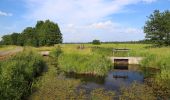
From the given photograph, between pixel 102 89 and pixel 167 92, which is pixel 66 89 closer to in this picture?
pixel 102 89

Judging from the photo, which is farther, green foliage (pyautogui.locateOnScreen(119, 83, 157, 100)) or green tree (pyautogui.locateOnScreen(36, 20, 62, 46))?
green tree (pyautogui.locateOnScreen(36, 20, 62, 46))

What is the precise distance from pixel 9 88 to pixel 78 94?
269 inches

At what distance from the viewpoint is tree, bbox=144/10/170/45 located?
200 feet

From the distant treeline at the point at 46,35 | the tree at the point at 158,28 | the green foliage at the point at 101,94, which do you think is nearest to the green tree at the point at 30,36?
the distant treeline at the point at 46,35

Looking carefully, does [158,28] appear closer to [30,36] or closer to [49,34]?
[49,34]

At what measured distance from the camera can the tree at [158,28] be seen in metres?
60.9

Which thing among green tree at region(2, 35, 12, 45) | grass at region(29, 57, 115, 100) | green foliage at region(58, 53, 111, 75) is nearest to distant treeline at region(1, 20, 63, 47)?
green tree at region(2, 35, 12, 45)

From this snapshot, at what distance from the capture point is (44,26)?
95.8 meters

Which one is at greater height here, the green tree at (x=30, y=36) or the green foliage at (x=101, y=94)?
the green tree at (x=30, y=36)

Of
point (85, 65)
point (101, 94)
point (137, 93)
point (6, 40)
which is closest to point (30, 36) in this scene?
point (6, 40)

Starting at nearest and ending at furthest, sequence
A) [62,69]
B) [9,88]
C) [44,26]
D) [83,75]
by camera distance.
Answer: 1. [9,88]
2. [83,75]
3. [62,69]
4. [44,26]

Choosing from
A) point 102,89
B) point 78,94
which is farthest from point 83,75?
point 78,94

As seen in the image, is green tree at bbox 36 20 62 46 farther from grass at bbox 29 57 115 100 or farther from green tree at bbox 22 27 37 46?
grass at bbox 29 57 115 100

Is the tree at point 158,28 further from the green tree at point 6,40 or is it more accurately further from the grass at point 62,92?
the green tree at point 6,40
